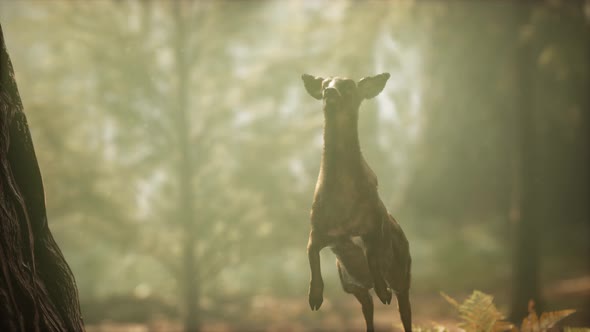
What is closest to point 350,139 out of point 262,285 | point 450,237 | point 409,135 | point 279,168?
point 279,168

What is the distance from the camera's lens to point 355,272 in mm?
2096

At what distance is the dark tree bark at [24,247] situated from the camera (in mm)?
2039

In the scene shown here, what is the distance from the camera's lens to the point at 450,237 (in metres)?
17.0

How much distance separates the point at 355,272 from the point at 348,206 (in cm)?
36

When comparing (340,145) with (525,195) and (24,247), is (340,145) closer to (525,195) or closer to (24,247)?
(24,247)

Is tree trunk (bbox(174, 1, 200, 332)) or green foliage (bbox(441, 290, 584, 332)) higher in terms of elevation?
tree trunk (bbox(174, 1, 200, 332))

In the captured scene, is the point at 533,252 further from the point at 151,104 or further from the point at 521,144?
the point at 151,104

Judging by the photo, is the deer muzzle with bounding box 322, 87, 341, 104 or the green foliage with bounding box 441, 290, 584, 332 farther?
the green foliage with bounding box 441, 290, 584, 332

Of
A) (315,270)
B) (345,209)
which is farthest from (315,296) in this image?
(345,209)

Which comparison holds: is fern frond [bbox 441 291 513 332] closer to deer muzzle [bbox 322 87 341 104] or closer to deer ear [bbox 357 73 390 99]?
deer ear [bbox 357 73 390 99]

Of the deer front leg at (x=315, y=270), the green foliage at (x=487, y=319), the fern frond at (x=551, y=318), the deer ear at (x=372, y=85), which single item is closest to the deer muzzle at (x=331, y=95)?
the deer ear at (x=372, y=85)

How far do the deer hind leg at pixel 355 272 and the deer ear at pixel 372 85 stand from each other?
0.67m

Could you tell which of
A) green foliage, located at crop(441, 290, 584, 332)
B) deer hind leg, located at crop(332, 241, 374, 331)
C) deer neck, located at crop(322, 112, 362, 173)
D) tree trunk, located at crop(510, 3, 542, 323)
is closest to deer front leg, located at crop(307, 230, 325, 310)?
deer hind leg, located at crop(332, 241, 374, 331)

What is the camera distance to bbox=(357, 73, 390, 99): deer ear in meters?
2.04
